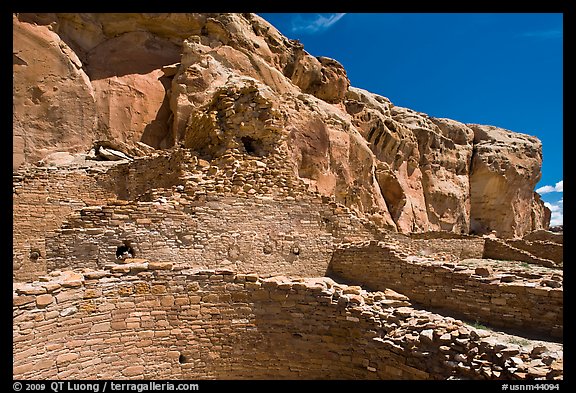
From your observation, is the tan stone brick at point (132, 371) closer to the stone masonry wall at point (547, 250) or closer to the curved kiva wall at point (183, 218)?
the curved kiva wall at point (183, 218)

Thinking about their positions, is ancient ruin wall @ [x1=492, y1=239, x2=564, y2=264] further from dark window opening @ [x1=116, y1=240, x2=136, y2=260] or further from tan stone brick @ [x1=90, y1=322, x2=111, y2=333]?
tan stone brick @ [x1=90, y1=322, x2=111, y2=333]

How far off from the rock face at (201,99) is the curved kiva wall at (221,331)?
5.75m

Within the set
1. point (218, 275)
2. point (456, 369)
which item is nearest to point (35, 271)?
point (218, 275)

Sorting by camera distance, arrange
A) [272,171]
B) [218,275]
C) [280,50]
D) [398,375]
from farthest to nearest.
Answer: [280,50] < [272,171] < [218,275] < [398,375]

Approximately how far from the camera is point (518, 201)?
32906 millimetres

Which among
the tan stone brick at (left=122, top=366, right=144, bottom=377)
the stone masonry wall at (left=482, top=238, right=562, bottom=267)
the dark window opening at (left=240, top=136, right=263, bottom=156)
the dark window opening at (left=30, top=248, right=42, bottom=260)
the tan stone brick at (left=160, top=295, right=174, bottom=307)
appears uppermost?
the dark window opening at (left=240, top=136, right=263, bottom=156)

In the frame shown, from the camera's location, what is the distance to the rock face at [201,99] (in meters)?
11.5

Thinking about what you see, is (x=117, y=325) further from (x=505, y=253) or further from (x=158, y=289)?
(x=505, y=253)

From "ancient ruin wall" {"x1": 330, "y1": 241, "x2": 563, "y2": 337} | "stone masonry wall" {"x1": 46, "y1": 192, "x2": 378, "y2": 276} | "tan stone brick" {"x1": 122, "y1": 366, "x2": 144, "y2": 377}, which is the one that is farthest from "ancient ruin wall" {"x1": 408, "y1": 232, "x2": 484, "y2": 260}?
"tan stone brick" {"x1": 122, "y1": 366, "x2": 144, "y2": 377}

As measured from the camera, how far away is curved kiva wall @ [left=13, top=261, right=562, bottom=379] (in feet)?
14.8

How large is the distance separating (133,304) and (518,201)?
Answer: 3684 cm

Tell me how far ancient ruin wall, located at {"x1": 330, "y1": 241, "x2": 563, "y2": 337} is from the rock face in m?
4.26

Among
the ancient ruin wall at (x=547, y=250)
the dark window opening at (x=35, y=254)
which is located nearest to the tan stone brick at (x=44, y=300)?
the dark window opening at (x=35, y=254)
